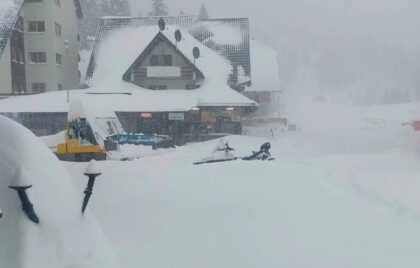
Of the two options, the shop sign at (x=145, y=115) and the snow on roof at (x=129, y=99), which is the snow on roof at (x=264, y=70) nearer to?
the snow on roof at (x=129, y=99)

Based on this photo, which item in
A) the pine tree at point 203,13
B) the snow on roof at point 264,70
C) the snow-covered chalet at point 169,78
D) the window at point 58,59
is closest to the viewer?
the snow-covered chalet at point 169,78

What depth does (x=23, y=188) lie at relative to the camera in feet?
8.11

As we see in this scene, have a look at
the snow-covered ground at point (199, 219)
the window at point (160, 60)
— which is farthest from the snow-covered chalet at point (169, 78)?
the snow-covered ground at point (199, 219)

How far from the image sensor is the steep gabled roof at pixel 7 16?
32.6 meters

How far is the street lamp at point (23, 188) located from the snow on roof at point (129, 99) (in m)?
23.5

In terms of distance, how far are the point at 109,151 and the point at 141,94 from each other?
12689 mm

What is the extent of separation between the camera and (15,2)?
34469 mm

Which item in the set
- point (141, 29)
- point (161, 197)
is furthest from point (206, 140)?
point (161, 197)

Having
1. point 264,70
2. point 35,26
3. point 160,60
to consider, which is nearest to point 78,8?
point 35,26

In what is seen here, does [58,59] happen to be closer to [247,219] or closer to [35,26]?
[35,26]

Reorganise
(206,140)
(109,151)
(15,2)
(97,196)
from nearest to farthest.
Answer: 1. (97,196)
2. (109,151)
3. (206,140)
4. (15,2)

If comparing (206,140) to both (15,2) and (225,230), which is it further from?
(225,230)

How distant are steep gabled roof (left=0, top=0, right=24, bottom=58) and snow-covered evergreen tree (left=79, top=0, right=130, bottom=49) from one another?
22463 millimetres

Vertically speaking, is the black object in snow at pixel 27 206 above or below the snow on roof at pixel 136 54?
below
